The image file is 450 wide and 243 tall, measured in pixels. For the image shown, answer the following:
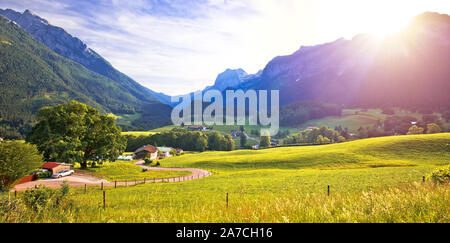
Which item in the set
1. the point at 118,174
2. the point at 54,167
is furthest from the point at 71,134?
the point at 118,174

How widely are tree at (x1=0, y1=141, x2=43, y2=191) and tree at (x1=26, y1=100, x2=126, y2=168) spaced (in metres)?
7.74

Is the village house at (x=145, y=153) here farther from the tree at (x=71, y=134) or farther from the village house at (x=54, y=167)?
the tree at (x=71, y=134)

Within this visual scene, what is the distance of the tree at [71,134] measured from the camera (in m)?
39.6

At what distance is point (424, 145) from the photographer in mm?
52469

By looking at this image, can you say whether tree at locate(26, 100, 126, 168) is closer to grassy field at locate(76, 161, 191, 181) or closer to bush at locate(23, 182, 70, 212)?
grassy field at locate(76, 161, 191, 181)

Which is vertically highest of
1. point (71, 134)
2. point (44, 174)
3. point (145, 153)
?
point (71, 134)

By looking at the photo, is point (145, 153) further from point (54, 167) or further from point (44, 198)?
point (44, 198)

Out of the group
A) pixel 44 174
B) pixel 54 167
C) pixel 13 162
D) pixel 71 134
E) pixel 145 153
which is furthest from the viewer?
pixel 145 153

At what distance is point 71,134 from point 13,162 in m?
13.7

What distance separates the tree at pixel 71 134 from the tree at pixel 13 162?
7738mm

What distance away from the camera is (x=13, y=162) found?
94.2 ft

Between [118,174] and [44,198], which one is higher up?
[44,198]
